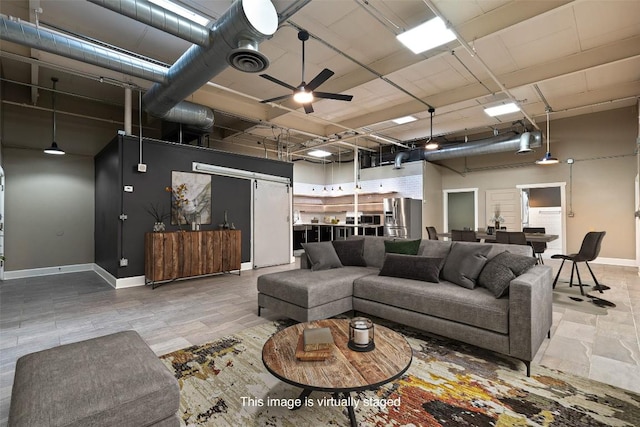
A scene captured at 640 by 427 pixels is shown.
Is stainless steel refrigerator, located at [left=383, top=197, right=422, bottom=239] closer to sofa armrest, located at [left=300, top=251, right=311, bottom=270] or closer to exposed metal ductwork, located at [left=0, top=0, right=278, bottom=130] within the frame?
sofa armrest, located at [left=300, top=251, right=311, bottom=270]

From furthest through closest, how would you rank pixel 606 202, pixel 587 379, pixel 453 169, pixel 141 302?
pixel 453 169 < pixel 606 202 < pixel 141 302 < pixel 587 379

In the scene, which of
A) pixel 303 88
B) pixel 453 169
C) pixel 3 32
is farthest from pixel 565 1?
pixel 453 169

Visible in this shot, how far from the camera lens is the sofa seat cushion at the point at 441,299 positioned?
2387 millimetres

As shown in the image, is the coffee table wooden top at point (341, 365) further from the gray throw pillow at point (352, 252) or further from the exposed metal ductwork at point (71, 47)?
the exposed metal ductwork at point (71, 47)

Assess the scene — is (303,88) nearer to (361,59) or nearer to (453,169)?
(361,59)

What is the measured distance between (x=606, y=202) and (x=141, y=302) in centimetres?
1025

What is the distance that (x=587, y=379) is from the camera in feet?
7.07

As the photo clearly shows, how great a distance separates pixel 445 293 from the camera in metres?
2.70

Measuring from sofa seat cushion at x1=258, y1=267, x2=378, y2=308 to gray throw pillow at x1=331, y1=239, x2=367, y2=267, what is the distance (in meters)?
0.37

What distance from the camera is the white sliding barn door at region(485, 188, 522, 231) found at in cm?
885

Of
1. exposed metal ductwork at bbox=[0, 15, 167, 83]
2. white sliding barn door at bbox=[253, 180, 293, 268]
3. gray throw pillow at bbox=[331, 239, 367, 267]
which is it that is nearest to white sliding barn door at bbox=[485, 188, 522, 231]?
white sliding barn door at bbox=[253, 180, 293, 268]

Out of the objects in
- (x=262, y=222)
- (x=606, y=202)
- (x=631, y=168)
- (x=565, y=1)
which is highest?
(x=565, y=1)

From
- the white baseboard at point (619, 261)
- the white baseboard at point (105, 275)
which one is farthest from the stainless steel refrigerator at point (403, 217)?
the white baseboard at point (105, 275)

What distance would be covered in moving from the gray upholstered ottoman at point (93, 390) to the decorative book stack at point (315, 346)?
2.14ft
